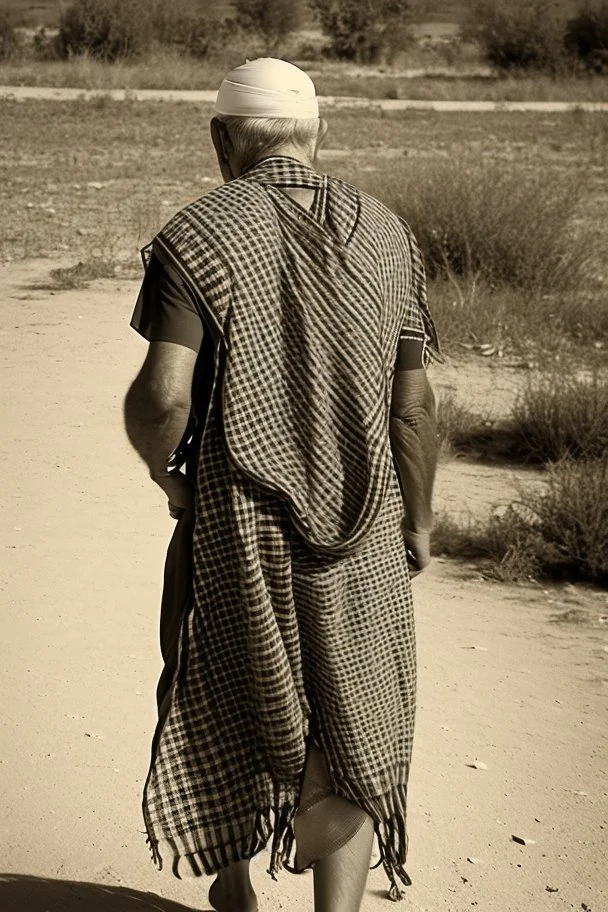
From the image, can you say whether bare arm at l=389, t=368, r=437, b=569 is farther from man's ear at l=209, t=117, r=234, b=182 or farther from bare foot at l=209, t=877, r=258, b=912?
bare foot at l=209, t=877, r=258, b=912

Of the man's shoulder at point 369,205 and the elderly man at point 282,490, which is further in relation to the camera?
the man's shoulder at point 369,205

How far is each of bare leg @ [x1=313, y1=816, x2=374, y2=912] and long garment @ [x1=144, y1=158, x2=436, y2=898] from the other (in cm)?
6

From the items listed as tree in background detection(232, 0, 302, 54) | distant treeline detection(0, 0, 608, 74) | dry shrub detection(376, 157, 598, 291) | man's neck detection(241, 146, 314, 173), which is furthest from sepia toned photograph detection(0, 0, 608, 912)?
tree in background detection(232, 0, 302, 54)

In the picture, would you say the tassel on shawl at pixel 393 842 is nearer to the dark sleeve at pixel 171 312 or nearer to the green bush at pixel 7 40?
the dark sleeve at pixel 171 312

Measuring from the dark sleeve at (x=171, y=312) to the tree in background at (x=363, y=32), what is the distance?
47030 millimetres

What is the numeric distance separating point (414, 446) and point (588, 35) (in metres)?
40.3

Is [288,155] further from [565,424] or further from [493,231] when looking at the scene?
[493,231]

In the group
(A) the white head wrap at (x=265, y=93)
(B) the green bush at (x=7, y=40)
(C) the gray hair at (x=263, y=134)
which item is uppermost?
(A) the white head wrap at (x=265, y=93)

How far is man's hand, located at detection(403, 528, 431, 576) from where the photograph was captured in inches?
85.0

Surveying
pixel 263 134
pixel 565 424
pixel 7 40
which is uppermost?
pixel 263 134

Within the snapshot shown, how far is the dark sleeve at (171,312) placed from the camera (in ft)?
6.10

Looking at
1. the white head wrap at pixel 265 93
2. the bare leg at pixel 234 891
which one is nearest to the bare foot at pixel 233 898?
the bare leg at pixel 234 891

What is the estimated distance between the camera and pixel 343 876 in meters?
2.05

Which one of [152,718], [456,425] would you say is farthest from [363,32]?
[152,718]
